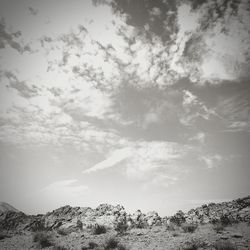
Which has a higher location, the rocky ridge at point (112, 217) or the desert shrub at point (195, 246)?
the rocky ridge at point (112, 217)

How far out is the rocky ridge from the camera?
14.2 meters

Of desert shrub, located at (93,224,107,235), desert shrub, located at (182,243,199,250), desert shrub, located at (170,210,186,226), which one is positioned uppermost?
desert shrub, located at (170,210,186,226)

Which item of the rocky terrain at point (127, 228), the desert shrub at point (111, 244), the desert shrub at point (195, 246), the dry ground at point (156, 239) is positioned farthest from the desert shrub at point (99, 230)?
the desert shrub at point (195, 246)

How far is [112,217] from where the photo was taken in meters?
15.6

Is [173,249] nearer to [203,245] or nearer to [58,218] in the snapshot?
[203,245]

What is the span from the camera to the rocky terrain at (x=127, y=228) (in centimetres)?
966


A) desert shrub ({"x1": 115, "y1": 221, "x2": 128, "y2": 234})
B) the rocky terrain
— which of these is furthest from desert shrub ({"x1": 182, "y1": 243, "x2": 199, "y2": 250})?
desert shrub ({"x1": 115, "y1": 221, "x2": 128, "y2": 234})

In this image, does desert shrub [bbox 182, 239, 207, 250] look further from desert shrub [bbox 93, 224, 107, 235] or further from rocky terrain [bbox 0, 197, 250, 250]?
desert shrub [bbox 93, 224, 107, 235]

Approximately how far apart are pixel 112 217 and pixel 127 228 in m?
2.31

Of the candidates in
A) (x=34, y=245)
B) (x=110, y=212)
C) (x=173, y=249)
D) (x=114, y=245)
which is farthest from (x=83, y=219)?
(x=173, y=249)

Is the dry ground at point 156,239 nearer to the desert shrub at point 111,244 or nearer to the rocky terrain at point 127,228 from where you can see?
the rocky terrain at point 127,228

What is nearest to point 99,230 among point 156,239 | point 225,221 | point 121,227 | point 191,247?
point 121,227

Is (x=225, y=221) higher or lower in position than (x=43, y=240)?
higher

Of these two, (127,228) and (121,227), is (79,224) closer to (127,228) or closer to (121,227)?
(121,227)
